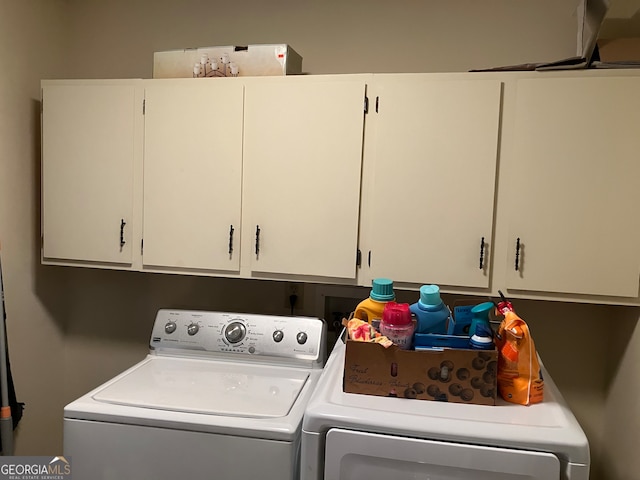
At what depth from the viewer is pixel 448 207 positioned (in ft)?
5.64

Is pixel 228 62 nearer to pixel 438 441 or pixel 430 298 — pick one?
pixel 430 298

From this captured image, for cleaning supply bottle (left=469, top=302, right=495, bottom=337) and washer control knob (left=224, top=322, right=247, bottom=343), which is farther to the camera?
washer control knob (left=224, top=322, right=247, bottom=343)

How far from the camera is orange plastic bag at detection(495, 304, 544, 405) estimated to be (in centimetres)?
122

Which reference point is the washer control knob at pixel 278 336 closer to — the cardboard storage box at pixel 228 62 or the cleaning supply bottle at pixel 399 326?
the cleaning supply bottle at pixel 399 326

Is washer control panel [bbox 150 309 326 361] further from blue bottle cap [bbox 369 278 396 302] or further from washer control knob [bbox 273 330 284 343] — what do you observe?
blue bottle cap [bbox 369 278 396 302]

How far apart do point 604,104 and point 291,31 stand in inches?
49.3

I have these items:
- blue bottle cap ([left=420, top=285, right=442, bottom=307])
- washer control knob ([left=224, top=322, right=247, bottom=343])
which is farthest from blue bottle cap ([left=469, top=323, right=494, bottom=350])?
washer control knob ([left=224, top=322, right=247, bottom=343])

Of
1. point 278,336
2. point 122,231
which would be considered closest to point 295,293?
point 278,336

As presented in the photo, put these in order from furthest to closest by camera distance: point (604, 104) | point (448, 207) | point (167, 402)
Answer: point (448, 207)
point (604, 104)
point (167, 402)

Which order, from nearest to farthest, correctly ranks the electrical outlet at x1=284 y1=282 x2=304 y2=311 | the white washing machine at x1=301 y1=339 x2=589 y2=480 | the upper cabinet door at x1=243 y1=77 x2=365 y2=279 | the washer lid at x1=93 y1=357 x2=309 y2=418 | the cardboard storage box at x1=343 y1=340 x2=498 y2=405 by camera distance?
the white washing machine at x1=301 y1=339 x2=589 y2=480
the cardboard storage box at x1=343 y1=340 x2=498 y2=405
the washer lid at x1=93 y1=357 x2=309 y2=418
the upper cabinet door at x1=243 y1=77 x2=365 y2=279
the electrical outlet at x1=284 y1=282 x2=304 y2=311

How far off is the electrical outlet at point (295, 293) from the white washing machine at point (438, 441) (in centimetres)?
99

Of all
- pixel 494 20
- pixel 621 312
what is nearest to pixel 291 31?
pixel 494 20

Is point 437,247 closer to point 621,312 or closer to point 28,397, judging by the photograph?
point 621,312

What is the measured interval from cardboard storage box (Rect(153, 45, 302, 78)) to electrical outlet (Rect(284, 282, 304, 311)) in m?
0.88
